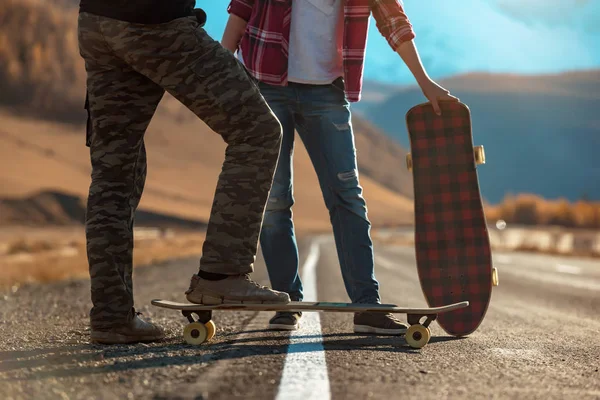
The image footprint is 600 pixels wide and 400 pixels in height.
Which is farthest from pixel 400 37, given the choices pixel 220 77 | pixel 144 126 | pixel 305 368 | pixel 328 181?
pixel 305 368

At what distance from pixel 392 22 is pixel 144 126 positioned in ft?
4.79

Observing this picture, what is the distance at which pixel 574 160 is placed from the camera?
16062 centimetres

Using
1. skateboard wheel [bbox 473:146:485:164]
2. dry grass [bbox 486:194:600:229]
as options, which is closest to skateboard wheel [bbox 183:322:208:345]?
skateboard wheel [bbox 473:146:485:164]

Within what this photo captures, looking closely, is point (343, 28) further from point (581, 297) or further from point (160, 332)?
point (581, 297)

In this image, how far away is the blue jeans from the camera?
170 inches

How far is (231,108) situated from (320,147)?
3.32 ft

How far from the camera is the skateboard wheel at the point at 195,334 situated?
3.58m

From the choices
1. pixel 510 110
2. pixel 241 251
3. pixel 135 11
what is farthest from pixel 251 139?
pixel 510 110

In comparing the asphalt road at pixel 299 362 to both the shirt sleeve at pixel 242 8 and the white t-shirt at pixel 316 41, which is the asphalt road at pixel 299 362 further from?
the shirt sleeve at pixel 242 8

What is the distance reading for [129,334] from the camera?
11.8 ft

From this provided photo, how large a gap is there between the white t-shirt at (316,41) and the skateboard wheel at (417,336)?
142 cm

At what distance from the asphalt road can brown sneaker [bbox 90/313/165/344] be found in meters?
0.05

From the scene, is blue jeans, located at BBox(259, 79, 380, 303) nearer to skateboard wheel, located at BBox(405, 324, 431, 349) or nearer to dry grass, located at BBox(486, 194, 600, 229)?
skateboard wheel, located at BBox(405, 324, 431, 349)

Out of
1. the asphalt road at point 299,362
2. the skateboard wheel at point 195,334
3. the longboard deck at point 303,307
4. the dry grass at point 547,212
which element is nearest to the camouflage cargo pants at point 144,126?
the longboard deck at point 303,307
